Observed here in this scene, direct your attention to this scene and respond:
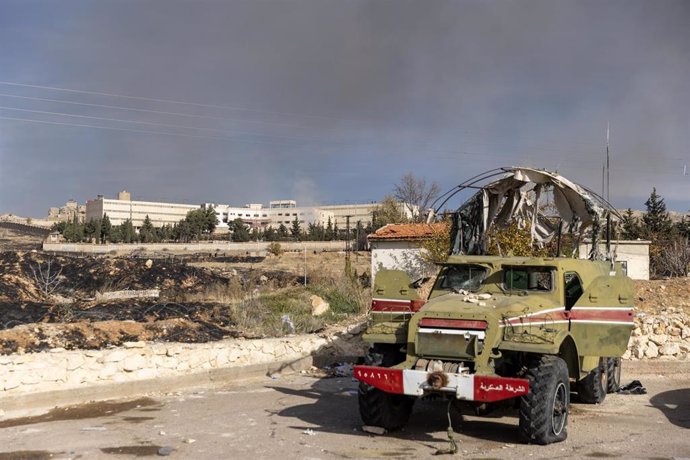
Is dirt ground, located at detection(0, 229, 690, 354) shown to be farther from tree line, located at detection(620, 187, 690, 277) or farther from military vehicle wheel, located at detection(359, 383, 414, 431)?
tree line, located at detection(620, 187, 690, 277)

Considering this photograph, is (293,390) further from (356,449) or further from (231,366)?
(356,449)

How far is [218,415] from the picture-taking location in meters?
9.66

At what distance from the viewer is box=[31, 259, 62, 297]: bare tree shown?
20.1 meters

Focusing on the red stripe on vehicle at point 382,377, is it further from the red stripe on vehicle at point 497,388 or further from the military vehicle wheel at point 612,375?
the military vehicle wheel at point 612,375

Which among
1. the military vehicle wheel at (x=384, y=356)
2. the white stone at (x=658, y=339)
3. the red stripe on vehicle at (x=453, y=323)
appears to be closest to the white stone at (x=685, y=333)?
the white stone at (x=658, y=339)

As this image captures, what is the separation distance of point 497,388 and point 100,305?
40.3ft

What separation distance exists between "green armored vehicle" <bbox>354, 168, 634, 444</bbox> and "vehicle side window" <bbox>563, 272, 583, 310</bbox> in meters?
0.01

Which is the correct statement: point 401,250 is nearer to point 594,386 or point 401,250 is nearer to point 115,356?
point 594,386

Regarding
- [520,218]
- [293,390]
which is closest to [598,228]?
[520,218]

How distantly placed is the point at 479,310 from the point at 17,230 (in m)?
77.4

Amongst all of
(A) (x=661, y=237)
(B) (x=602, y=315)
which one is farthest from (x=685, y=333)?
(A) (x=661, y=237)

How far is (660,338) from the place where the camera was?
14.9 m

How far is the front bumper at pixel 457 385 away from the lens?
7.24m

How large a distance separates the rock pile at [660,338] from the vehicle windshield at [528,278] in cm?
667
